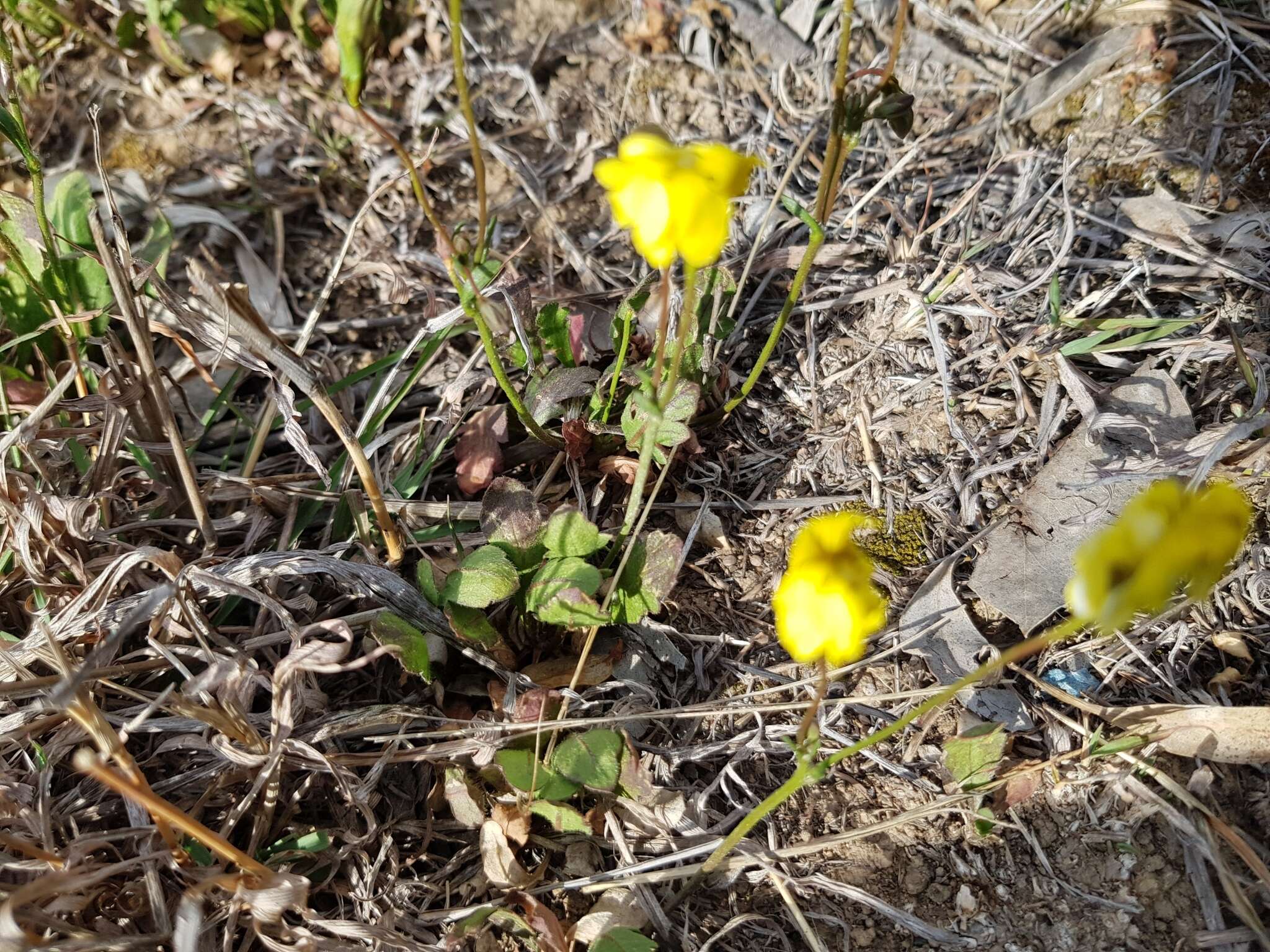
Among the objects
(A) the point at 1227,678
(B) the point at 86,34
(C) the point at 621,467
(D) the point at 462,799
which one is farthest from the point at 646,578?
(B) the point at 86,34

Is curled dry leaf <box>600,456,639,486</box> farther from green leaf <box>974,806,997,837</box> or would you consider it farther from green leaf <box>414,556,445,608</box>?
green leaf <box>974,806,997,837</box>

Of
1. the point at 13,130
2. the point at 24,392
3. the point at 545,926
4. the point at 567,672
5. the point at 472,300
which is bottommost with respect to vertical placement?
the point at 545,926

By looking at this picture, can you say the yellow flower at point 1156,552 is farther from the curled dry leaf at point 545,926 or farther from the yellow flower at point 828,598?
the curled dry leaf at point 545,926

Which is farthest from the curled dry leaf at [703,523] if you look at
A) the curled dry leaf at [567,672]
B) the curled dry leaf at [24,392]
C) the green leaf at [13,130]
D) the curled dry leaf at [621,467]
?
the curled dry leaf at [24,392]

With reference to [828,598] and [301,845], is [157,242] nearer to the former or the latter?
[301,845]

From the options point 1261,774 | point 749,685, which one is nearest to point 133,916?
point 749,685

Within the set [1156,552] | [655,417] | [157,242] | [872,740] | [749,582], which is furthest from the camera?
[157,242]

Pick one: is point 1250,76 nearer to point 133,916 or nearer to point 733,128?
point 733,128

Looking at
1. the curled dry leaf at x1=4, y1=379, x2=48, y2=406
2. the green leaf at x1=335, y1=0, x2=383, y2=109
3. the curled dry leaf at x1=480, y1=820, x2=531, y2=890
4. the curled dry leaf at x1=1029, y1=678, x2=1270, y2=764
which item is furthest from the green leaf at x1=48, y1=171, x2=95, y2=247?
the curled dry leaf at x1=1029, y1=678, x2=1270, y2=764
